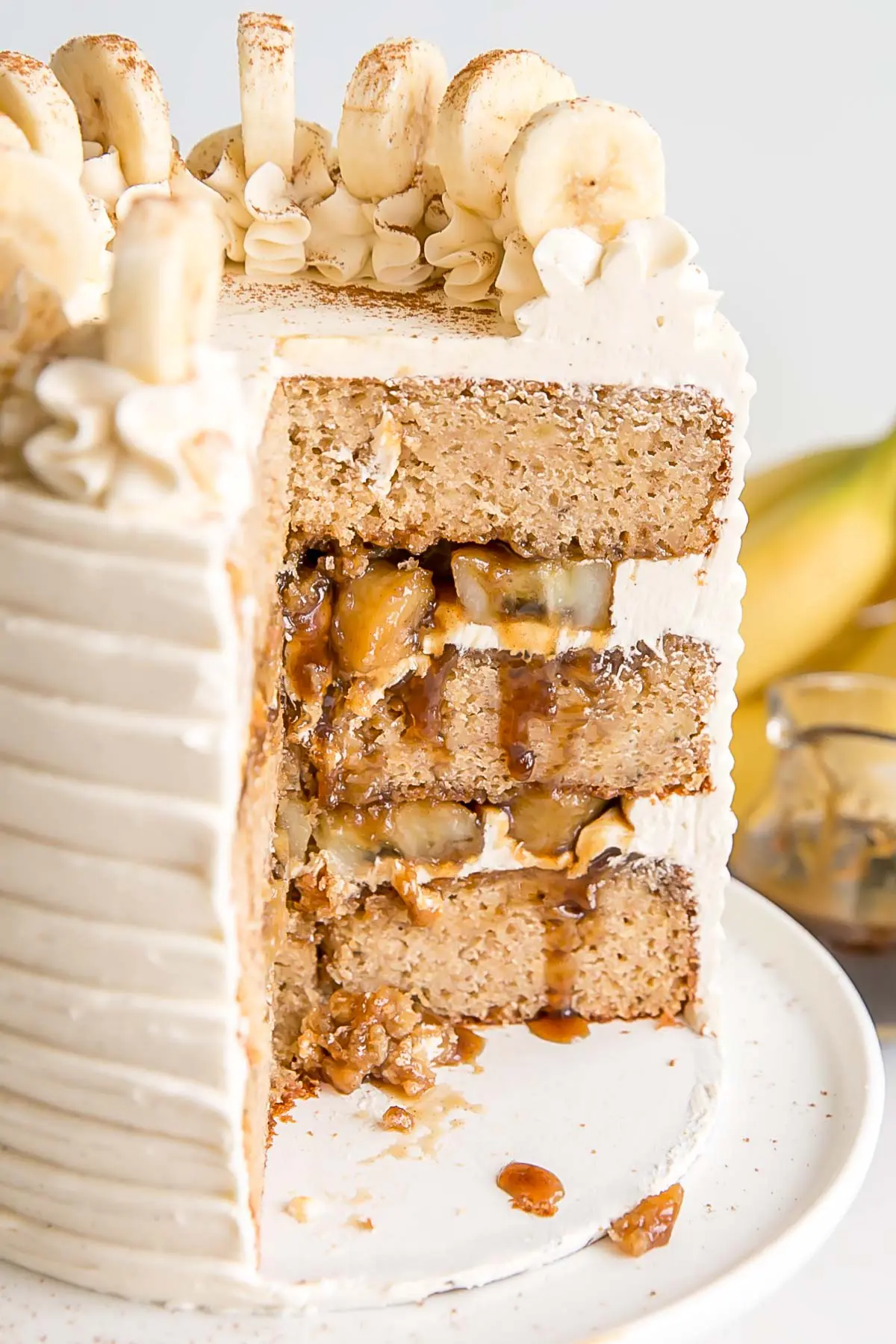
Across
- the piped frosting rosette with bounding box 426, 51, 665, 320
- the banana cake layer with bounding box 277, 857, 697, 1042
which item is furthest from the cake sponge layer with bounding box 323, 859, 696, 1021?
the piped frosting rosette with bounding box 426, 51, 665, 320

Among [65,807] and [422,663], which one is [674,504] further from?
[65,807]

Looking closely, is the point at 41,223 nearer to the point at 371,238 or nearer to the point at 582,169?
the point at 582,169

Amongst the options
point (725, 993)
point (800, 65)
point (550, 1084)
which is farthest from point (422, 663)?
point (800, 65)

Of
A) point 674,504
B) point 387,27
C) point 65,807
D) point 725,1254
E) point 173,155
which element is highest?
point 387,27

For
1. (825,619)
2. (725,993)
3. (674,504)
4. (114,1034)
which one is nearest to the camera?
(114,1034)

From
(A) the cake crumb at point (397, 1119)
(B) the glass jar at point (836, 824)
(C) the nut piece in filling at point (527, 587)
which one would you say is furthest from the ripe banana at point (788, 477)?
(A) the cake crumb at point (397, 1119)

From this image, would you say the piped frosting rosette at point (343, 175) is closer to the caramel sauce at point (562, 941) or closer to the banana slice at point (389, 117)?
the banana slice at point (389, 117)

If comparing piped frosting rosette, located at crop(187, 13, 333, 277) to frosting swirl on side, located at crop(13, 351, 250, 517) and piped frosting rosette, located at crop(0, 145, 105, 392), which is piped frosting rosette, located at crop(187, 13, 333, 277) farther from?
frosting swirl on side, located at crop(13, 351, 250, 517)
